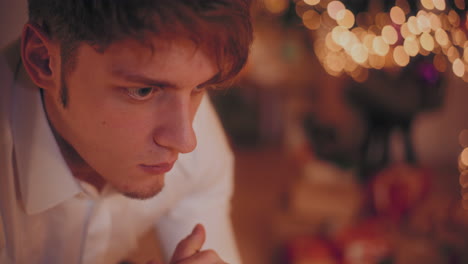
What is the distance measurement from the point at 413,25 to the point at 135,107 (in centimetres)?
97

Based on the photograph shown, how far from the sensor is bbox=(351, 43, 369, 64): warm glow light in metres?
1.74

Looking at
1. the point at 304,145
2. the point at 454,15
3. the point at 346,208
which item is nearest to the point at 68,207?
the point at 454,15

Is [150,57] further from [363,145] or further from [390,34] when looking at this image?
[363,145]

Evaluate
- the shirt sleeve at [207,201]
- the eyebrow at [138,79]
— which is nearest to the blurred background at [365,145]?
the shirt sleeve at [207,201]

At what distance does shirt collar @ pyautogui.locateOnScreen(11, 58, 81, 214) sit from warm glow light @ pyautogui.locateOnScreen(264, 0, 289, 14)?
1068 mm

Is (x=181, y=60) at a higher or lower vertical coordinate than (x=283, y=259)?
higher

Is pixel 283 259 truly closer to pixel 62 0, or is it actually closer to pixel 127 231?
pixel 127 231

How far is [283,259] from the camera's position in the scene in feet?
6.38

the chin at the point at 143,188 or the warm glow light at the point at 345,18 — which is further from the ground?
the chin at the point at 143,188

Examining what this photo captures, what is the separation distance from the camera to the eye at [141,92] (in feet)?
2.19

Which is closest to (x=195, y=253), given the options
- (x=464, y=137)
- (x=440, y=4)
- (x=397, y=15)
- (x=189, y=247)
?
(x=189, y=247)

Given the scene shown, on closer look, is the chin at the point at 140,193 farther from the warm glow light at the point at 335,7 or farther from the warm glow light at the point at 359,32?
the warm glow light at the point at 359,32

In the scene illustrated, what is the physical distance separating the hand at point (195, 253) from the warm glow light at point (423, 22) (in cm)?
79

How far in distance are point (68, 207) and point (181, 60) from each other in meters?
0.43
